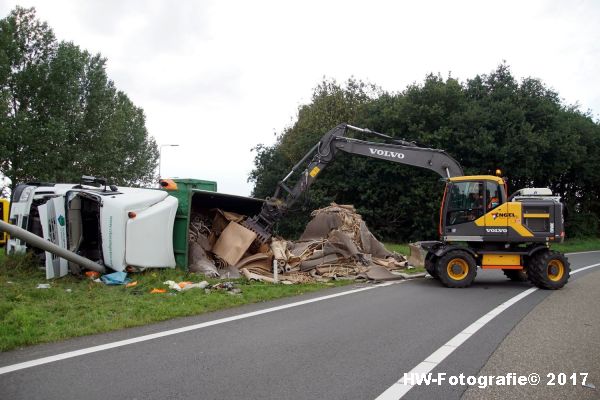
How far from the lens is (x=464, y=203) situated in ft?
39.6

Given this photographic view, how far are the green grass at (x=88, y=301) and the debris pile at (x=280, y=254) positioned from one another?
45.3 inches

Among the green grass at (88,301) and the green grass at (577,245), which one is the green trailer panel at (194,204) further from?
the green grass at (577,245)

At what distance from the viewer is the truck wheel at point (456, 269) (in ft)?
37.7

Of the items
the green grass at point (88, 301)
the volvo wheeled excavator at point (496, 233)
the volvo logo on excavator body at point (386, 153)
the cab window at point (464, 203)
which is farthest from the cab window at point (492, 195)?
the green grass at point (88, 301)

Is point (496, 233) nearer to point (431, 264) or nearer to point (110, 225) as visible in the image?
point (431, 264)

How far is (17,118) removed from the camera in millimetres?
27078

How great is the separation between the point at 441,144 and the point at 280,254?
1847cm

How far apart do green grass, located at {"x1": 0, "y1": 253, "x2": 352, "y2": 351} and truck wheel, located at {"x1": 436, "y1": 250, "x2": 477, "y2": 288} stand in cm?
286

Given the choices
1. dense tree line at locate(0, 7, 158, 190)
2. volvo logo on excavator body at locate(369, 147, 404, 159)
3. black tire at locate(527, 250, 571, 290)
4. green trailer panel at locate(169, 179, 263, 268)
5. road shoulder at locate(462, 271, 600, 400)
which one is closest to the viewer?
road shoulder at locate(462, 271, 600, 400)

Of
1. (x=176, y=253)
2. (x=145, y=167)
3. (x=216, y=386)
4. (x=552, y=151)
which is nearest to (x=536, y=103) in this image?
(x=552, y=151)

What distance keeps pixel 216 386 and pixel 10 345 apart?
2.82m

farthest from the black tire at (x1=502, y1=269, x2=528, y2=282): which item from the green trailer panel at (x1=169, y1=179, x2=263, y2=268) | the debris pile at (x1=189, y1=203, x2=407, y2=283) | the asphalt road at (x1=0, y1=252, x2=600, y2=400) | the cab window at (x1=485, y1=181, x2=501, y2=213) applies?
the green trailer panel at (x1=169, y1=179, x2=263, y2=268)

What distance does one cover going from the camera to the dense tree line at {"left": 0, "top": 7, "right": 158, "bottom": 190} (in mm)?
27375

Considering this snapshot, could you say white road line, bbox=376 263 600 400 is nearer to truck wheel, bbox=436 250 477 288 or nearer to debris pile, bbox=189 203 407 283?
truck wheel, bbox=436 250 477 288
